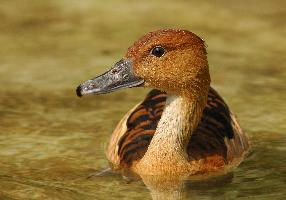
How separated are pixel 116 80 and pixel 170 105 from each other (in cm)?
56

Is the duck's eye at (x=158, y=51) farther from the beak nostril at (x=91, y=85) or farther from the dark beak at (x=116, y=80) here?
the beak nostril at (x=91, y=85)

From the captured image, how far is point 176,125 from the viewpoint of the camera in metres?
8.99

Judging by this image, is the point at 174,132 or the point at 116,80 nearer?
the point at 116,80

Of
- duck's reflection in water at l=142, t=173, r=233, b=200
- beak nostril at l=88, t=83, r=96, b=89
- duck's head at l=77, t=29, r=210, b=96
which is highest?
duck's head at l=77, t=29, r=210, b=96

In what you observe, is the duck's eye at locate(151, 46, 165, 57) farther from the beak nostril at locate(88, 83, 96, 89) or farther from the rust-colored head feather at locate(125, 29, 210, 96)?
the beak nostril at locate(88, 83, 96, 89)

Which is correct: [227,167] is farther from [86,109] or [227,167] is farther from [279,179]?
[86,109]

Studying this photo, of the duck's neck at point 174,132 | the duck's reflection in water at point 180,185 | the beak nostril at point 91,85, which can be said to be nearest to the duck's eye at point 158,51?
A: the duck's neck at point 174,132

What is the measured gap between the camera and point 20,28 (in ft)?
46.8

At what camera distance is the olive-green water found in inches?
357

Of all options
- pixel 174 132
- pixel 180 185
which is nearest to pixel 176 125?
pixel 174 132

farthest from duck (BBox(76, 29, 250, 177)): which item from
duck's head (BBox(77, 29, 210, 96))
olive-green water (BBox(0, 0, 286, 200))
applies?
olive-green water (BBox(0, 0, 286, 200))

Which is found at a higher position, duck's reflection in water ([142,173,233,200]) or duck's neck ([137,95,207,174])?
duck's neck ([137,95,207,174])

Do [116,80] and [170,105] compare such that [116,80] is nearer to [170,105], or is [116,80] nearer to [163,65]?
[163,65]

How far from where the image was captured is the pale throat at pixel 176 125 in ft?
29.3
